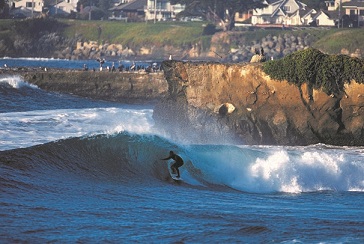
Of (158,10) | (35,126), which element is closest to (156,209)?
(35,126)

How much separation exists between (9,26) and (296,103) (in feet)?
319

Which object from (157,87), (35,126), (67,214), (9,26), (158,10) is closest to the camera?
(67,214)

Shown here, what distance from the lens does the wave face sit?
29141 mm

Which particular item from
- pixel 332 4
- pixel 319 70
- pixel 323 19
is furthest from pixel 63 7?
pixel 319 70

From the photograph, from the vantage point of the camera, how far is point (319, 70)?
39.2 m

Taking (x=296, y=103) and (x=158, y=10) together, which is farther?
(x=158, y=10)

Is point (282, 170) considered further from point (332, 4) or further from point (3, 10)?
point (332, 4)

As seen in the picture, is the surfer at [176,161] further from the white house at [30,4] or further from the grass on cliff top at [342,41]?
the white house at [30,4]

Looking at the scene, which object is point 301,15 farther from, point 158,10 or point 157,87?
point 157,87

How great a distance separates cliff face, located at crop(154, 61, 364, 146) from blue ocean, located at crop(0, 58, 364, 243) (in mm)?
1090

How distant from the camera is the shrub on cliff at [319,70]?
38750 millimetres

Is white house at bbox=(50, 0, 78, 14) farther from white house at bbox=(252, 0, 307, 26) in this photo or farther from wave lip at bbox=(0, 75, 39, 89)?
wave lip at bbox=(0, 75, 39, 89)

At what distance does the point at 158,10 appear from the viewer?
162m

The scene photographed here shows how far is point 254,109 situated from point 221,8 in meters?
104
